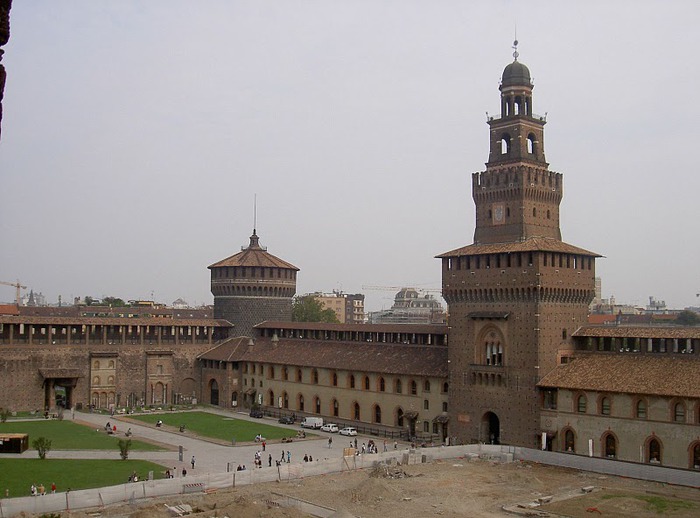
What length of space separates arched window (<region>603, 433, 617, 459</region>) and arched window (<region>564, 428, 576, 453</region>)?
2.31m

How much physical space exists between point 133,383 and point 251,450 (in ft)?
92.8

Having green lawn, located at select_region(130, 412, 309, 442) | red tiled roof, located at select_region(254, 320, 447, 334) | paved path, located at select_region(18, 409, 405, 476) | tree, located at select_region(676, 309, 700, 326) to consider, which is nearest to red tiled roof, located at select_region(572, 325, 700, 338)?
red tiled roof, located at select_region(254, 320, 447, 334)

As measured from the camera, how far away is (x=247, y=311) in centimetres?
9094

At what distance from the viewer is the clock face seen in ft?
206

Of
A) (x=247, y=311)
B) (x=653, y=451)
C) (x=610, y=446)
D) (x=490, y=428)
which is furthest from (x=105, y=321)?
(x=653, y=451)

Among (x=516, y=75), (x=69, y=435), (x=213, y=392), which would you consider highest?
(x=516, y=75)

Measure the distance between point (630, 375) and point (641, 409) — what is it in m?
2.44

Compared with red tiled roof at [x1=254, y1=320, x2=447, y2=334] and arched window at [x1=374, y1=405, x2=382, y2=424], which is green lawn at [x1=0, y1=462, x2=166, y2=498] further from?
red tiled roof at [x1=254, y1=320, x2=447, y2=334]

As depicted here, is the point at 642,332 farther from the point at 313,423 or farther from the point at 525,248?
the point at 313,423

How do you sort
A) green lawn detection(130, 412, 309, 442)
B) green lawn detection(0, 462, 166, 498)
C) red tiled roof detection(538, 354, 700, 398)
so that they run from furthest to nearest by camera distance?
green lawn detection(130, 412, 309, 442), red tiled roof detection(538, 354, 700, 398), green lawn detection(0, 462, 166, 498)

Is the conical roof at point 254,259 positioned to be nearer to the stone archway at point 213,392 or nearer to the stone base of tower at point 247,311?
the stone base of tower at point 247,311

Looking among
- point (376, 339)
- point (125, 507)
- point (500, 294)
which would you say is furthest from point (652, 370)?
point (125, 507)

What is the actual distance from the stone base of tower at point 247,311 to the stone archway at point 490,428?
37.0 m

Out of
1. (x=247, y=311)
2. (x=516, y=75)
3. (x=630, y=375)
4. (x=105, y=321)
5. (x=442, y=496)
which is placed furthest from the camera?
(x=247, y=311)
